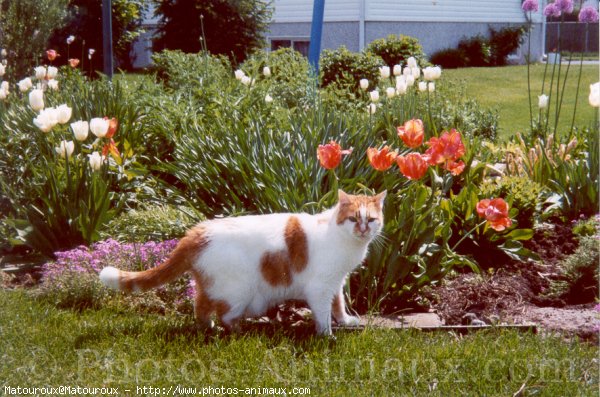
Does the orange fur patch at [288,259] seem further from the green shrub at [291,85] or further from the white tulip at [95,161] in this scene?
the green shrub at [291,85]

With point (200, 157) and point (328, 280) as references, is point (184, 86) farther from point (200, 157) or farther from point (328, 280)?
point (328, 280)

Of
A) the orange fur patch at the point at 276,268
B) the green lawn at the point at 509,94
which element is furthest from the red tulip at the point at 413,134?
the green lawn at the point at 509,94

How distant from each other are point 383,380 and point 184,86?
17.8ft

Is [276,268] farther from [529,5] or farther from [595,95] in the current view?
[529,5]

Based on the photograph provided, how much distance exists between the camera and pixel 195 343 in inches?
169

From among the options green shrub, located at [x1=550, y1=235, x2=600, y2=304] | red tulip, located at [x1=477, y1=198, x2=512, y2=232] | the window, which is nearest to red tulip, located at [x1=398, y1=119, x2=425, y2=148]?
red tulip, located at [x1=477, y1=198, x2=512, y2=232]

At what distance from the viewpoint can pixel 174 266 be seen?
4.48m

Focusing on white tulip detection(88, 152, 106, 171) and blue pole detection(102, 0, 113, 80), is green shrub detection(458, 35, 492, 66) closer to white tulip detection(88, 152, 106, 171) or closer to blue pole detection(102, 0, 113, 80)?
blue pole detection(102, 0, 113, 80)

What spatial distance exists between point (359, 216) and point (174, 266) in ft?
3.47

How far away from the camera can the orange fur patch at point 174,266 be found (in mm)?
4418

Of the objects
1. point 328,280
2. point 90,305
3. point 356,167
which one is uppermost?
point 356,167

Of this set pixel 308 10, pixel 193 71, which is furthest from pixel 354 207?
pixel 308 10

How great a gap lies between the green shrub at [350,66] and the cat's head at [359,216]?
7910 millimetres

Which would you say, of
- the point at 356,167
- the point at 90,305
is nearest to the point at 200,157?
the point at 356,167
